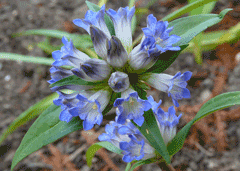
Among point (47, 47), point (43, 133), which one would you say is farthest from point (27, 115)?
point (47, 47)

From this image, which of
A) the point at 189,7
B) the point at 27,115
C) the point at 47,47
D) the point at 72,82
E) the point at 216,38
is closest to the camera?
the point at 72,82

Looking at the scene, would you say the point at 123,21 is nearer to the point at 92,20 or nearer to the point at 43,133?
the point at 92,20

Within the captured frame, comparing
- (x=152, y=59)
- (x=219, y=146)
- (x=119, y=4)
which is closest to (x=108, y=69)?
(x=152, y=59)

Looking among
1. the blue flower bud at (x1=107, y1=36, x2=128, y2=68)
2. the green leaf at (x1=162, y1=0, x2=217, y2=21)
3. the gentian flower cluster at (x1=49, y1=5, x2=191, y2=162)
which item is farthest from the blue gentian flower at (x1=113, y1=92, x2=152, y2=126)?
the green leaf at (x1=162, y1=0, x2=217, y2=21)

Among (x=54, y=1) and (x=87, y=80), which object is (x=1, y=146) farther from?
(x=54, y=1)

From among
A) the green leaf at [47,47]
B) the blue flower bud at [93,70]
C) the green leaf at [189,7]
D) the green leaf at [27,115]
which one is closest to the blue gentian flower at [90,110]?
the blue flower bud at [93,70]

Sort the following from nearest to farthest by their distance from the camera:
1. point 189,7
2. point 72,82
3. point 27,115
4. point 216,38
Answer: point 72,82 < point 189,7 < point 27,115 < point 216,38
